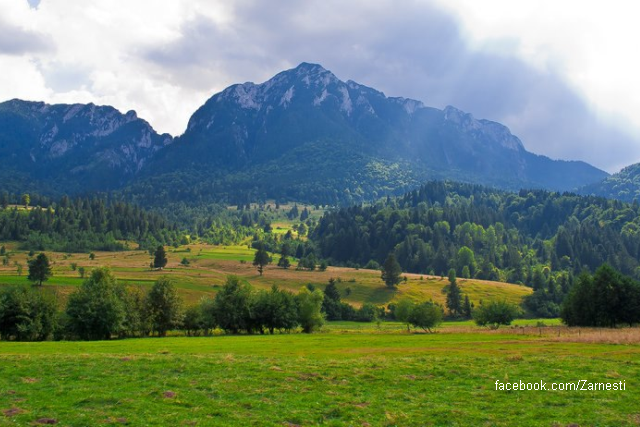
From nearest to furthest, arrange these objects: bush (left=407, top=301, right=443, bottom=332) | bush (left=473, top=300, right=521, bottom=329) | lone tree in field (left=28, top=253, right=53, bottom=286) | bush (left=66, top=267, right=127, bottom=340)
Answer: bush (left=66, top=267, right=127, bottom=340) < bush (left=407, top=301, right=443, bottom=332) < bush (left=473, top=300, right=521, bottom=329) < lone tree in field (left=28, top=253, right=53, bottom=286)

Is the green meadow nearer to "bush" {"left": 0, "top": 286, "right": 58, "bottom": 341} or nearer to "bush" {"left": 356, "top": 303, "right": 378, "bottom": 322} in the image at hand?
"bush" {"left": 0, "top": 286, "right": 58, "bottom": 341}

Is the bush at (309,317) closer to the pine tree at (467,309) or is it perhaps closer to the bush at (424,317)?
the bush at (424,317)

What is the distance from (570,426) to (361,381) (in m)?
15.5

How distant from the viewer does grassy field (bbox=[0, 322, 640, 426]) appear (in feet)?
86.0

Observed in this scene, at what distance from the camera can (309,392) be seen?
3266 cm

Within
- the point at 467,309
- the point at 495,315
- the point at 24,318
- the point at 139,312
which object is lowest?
the point at 467,309

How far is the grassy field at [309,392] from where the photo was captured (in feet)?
86.0

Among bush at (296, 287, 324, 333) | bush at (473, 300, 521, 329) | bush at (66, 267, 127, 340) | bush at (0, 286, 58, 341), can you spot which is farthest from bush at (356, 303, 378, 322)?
bush at (0, 286, 58, 341)

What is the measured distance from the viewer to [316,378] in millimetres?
37094

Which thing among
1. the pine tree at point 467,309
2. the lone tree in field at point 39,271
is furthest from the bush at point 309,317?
the lone tree in field at point 39,271

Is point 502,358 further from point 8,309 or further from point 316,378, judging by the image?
point 8,309

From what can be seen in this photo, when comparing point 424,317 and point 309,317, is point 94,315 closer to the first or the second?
point 309,317

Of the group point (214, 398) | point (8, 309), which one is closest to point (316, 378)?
point (214, 398)

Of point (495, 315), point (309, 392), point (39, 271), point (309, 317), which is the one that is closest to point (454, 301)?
point (495, 315)
